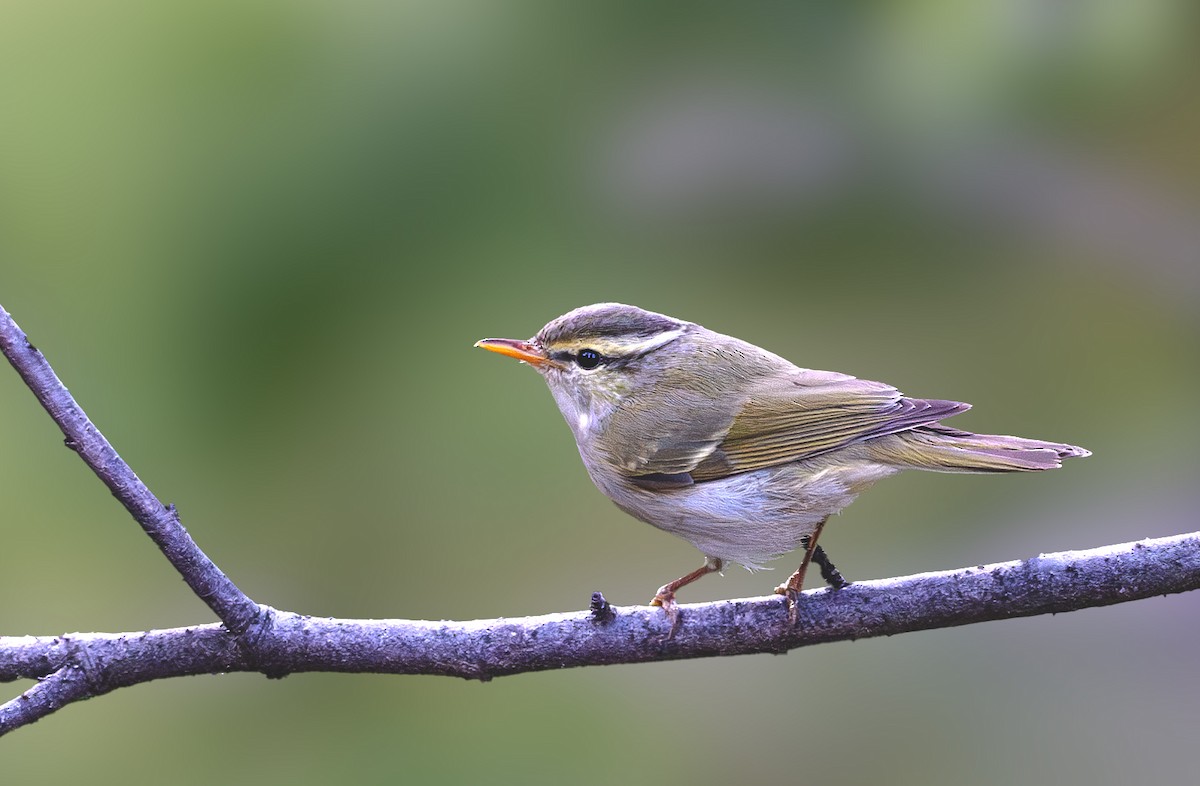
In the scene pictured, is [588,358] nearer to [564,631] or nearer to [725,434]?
[725,434]

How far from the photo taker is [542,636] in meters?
1.34

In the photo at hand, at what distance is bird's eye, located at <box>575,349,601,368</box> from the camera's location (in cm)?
164

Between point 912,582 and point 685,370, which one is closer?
point 912,582

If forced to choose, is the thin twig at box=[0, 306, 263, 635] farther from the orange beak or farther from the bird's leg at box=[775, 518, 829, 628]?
the bird's leg at box=[775, 518, 829, 628]

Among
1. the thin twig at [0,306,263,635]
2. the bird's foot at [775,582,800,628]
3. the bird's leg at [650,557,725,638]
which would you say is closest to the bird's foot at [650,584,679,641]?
the bird's leg at [650,557,725,638]

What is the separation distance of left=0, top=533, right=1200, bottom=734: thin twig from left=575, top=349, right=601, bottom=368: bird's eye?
17.5 inches

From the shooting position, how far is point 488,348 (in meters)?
1.42

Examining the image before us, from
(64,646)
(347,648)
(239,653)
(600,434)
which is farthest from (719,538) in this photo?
(64,646)

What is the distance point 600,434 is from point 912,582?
55 cm

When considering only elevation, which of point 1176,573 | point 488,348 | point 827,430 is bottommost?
point 1176,573

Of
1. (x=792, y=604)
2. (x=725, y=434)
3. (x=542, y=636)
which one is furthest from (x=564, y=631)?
(x=725, y=434)

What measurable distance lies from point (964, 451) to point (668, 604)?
461 millimetres

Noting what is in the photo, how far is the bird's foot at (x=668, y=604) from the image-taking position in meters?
1.38

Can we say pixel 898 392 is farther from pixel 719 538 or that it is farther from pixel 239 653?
pixel 239 653
